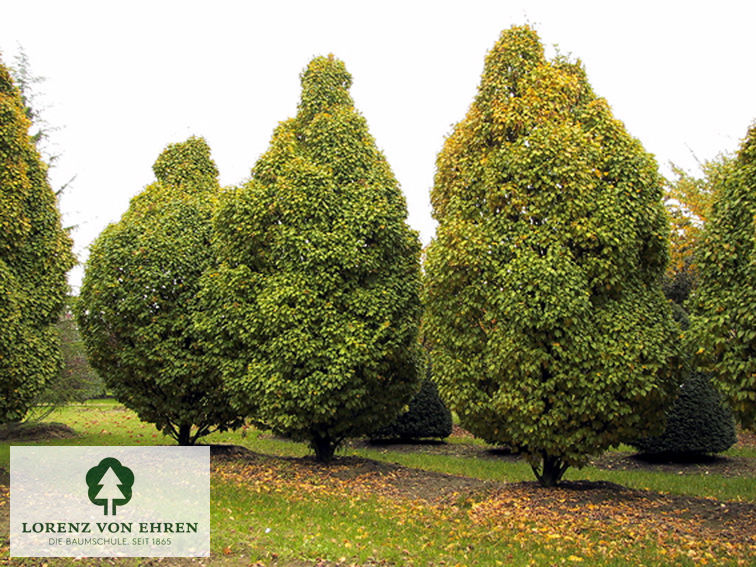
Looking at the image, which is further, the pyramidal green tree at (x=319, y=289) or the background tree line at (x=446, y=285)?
the pyramidal green tree at (x=319, y=289)

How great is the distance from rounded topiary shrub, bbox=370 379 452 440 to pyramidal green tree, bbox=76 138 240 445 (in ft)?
15.9

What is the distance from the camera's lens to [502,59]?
31.7 ft

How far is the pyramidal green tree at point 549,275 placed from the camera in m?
8.00

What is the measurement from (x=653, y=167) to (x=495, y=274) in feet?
9.76

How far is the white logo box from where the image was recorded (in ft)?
20.3

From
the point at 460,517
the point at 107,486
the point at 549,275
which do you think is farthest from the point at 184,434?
the point at 549,275

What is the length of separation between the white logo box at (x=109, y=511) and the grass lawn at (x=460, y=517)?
0.20 meters

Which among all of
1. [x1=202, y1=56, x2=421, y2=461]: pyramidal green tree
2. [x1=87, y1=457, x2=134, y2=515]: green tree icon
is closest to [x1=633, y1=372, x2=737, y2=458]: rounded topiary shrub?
[x1=202, y1=56, x2=421, y2=461]: pyramidal green tree

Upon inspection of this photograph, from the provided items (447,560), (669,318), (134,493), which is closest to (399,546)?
(447,560)

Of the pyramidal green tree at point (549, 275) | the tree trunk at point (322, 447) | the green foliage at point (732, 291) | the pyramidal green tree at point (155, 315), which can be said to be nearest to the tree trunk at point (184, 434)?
the pyramidal green tree at point (155, 315)

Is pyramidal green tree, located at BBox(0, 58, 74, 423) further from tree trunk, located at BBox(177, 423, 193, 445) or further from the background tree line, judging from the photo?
tree trunk, located at BBox(177, 423, 193, 445)

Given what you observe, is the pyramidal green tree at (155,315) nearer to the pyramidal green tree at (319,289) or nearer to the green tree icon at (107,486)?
the pyramidal green tree at (319,289)

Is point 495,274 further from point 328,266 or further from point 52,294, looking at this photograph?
point 52,294

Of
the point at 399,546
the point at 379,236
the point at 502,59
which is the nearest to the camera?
the point at 399,546
